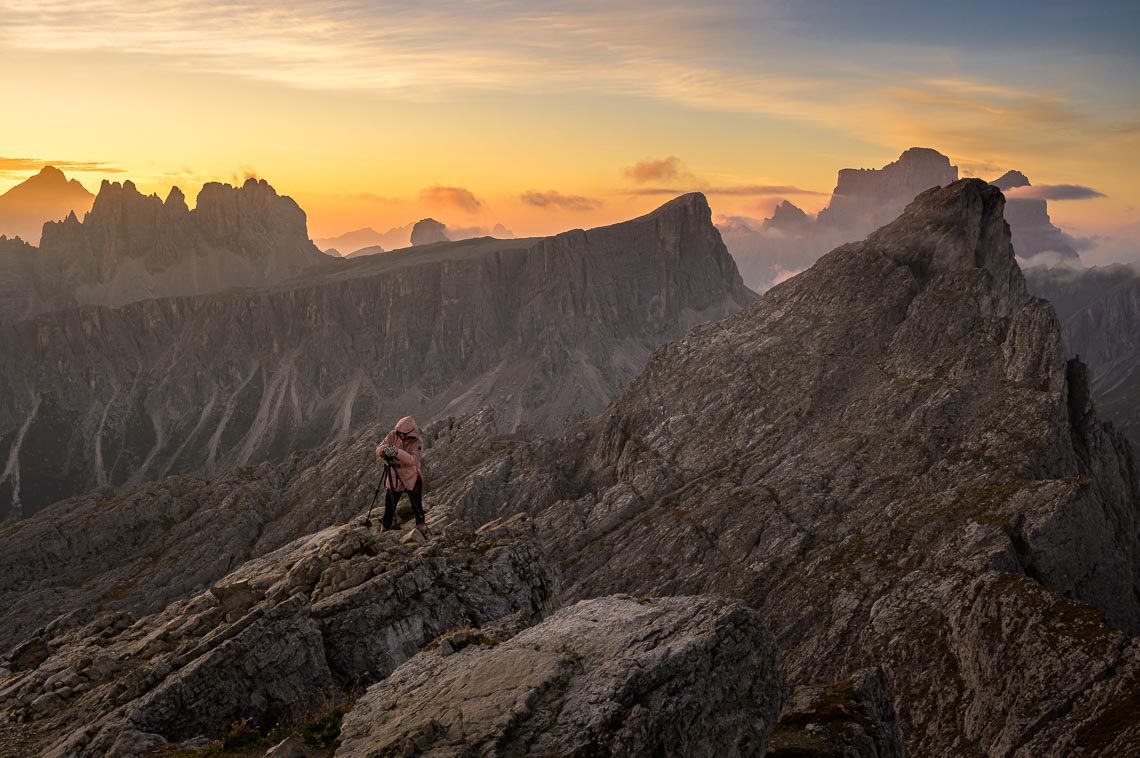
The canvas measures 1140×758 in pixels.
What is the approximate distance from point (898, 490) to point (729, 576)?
2904 centimetres

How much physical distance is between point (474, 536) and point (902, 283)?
487 feet

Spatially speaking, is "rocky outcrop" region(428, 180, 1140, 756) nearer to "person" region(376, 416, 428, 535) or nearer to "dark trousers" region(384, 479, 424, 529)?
"dark trousers" region(384, 479, 424, 529)

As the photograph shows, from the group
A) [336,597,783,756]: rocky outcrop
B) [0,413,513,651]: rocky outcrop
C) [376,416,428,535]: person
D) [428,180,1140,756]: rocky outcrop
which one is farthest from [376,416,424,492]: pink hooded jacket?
[0,413,513,651]: rocky outcrop

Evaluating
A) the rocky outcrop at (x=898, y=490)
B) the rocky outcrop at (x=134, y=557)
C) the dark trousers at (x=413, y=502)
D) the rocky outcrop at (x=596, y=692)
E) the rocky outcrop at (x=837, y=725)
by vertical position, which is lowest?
the rocky outcrop at (x=134, y=557)

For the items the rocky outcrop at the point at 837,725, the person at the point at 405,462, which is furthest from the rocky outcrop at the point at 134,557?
the rocky outcrop at the point at 837,725

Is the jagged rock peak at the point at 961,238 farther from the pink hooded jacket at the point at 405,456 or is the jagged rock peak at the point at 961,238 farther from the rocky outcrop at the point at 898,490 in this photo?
the pink hooded jacket at the point at 405,456

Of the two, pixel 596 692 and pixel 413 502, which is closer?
pixel 596 692

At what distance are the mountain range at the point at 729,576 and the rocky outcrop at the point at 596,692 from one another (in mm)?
91

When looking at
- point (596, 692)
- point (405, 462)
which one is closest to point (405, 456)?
point (405, 462)

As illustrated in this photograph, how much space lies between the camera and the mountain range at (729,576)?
85.0 feet

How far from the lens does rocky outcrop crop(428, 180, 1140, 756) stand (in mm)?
85062

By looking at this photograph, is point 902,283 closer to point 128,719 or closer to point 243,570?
point 243,570

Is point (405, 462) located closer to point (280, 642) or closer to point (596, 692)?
point (280, 642)

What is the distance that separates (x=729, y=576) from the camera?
5330 inches
